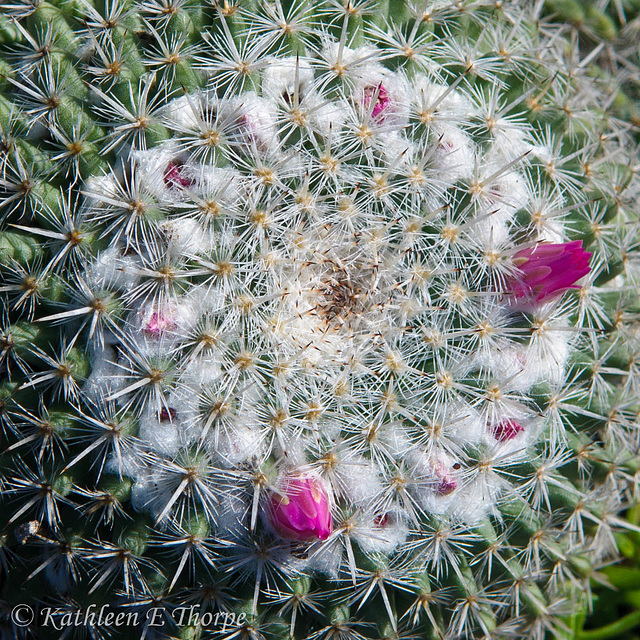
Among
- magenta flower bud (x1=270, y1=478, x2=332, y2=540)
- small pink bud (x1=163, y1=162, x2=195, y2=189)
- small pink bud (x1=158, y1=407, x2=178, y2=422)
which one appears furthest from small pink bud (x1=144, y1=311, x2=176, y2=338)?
magenta flower bud (x1=270, y1=478, x2=332, y2=540)

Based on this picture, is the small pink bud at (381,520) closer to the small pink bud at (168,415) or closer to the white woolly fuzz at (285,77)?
the small pink bud at (168,415)

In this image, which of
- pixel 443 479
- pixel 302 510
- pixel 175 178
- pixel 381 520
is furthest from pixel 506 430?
pixel 175 178

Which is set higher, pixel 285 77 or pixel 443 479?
pixel 285 77

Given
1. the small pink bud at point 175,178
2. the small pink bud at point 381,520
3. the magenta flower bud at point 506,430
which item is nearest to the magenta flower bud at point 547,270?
the magenta flower bud at point 506,430

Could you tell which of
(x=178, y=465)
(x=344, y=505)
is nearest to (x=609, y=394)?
(x=344, y=505)

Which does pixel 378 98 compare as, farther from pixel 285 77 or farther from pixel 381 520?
pixel 381 520
